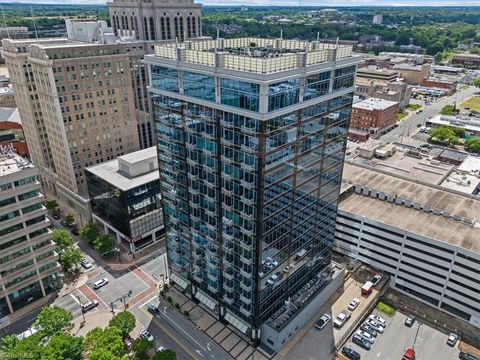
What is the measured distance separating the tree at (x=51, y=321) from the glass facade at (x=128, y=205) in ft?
116

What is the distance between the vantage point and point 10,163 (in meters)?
→ 92.7

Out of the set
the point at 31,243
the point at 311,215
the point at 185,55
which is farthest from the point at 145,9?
the point at 311,215

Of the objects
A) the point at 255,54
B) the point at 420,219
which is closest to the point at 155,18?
the point at 255,54

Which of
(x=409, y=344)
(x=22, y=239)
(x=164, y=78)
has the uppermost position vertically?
(x=164, y=78)

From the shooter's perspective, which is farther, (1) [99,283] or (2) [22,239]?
(1) [99,283]

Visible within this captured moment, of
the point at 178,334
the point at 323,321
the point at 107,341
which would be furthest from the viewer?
the point at 323,321

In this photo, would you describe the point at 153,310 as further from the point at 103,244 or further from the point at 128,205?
the point at 128,205

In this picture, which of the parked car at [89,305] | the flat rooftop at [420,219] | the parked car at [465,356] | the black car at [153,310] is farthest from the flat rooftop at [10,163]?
the parked car at [465,356]

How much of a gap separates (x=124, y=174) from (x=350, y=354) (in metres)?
84.1

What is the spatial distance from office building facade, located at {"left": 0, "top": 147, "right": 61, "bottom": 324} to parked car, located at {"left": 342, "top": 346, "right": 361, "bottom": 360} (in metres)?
80.1

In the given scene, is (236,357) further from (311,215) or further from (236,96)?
(236,96)

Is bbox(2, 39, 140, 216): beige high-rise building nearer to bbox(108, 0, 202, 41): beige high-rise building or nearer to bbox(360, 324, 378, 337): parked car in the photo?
bbox(108, 0, 202, 41): beige high-rise building

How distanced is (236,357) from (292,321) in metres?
15.4

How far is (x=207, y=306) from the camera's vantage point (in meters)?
93.1
